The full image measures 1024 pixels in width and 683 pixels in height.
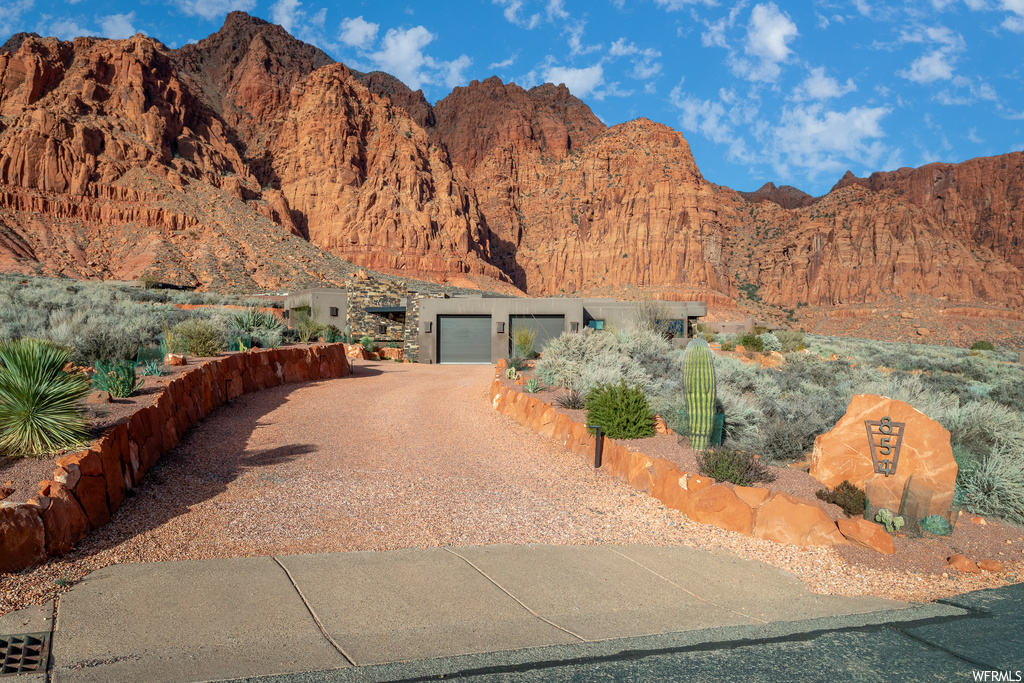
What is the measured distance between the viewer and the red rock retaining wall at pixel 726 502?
6.54 m

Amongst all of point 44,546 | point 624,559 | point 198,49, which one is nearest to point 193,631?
point 44,546

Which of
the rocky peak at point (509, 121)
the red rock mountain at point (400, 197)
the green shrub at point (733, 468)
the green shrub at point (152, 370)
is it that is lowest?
the green shrub at point (733, 468)

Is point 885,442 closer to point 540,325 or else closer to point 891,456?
point 891,456

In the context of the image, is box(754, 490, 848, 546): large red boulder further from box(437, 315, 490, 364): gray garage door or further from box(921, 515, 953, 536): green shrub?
box(437, 315, 490, 364): gray garage door

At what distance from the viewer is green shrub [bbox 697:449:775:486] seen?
24.6ft

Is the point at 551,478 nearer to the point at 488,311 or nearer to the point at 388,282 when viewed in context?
the point at 488,311

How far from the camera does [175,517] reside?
20.0 ft

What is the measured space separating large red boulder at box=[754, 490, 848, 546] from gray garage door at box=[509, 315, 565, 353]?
22022 millimetres

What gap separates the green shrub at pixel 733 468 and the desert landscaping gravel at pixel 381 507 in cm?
79

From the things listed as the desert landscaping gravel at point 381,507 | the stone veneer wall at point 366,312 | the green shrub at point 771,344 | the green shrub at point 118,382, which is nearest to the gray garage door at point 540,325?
the stone veneer wall at point 366,312

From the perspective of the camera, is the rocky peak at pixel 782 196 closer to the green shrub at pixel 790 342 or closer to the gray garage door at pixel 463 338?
the green shrub at pixel 790 342

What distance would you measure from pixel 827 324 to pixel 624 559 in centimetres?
A: 8732

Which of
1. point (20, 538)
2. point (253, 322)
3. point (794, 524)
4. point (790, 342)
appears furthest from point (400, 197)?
point (20, 538)

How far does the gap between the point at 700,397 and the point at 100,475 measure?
778 cm
